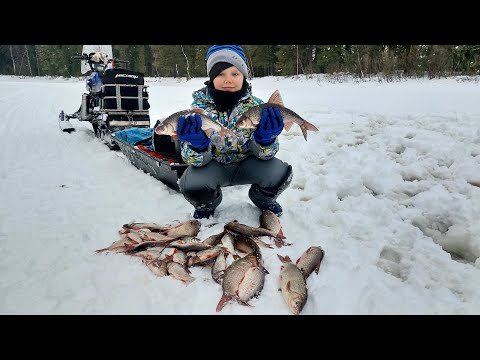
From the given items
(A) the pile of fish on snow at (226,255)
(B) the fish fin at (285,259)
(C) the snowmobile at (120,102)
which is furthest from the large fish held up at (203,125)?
(C) the snowmobile at (120,102)

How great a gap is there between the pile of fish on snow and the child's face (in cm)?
118

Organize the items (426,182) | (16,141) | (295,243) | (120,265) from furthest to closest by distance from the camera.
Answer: (16,141)
(426,182)
(295,243)
(120,265)

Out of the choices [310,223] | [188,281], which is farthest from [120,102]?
[188,281]

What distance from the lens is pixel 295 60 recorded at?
29.4 m

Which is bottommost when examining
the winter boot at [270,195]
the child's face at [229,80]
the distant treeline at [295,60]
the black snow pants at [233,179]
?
the winter boot at [270,195]

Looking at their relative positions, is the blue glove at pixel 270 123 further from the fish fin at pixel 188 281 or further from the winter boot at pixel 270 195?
the fish fin at pixel 188 281

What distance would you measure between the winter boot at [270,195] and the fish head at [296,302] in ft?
4.14

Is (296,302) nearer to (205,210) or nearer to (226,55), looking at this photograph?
(205,210)

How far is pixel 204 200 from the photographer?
9.68ft

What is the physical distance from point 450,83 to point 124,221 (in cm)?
1119

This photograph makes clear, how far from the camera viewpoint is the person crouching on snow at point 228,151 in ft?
9.14
